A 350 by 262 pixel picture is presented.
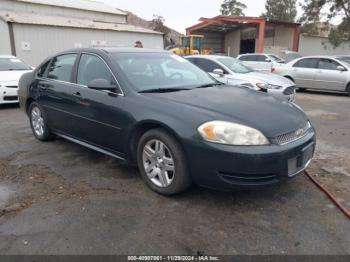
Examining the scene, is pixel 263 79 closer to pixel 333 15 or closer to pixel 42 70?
pixel 42 70

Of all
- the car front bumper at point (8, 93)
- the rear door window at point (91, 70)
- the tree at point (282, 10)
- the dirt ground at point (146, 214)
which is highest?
the tree at point (282, 10)

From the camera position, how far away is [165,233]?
2986 mm

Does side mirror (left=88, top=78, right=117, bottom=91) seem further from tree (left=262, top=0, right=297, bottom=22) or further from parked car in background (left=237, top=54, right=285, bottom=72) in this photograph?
tree (left=262, top=0, right=297, bottom=22)

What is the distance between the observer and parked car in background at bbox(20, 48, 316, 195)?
10.4 feet

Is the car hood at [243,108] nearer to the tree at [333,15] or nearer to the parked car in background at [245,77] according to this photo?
the parked car in background at [245,77]

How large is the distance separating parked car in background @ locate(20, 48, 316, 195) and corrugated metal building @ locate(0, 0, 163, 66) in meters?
8.76

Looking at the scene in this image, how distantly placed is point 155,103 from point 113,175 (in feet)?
3.84

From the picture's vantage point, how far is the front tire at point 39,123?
552cm

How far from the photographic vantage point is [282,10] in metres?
57.0

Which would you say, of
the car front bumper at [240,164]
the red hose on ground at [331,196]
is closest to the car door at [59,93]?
the car front bumper at [240,164]

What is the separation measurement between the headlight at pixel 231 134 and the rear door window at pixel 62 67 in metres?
2.46

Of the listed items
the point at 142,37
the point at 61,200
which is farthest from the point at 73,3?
the point at 61,200

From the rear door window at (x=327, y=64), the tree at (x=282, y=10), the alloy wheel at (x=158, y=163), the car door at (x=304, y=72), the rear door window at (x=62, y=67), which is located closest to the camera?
the alloy wheel at (x=158, y=163)

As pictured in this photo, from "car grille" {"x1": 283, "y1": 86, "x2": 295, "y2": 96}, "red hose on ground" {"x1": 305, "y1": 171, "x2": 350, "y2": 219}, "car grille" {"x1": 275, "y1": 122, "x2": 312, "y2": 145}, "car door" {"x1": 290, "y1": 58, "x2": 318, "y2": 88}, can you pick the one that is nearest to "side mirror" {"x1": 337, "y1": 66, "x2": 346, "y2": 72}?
"car door" {"x1": 290, "y1": 58, "x2": 318, "y2": 88}
